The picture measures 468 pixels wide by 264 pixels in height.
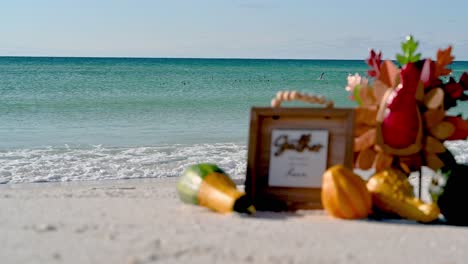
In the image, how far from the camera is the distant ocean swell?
5.69 metres

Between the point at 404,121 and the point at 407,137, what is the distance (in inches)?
3.2

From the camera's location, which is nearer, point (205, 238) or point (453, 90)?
point (205, 238)

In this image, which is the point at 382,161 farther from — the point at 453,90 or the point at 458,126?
the point at 453,90

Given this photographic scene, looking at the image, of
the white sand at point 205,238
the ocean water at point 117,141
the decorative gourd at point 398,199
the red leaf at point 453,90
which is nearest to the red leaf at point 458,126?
the red leaf at point 453,90

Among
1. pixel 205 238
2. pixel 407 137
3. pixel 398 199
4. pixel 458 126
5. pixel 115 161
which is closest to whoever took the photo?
pixel 205 238

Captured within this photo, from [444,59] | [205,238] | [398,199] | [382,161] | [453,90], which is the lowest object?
[205,238]

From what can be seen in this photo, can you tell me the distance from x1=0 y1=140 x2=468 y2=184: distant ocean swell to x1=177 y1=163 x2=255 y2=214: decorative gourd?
232cm

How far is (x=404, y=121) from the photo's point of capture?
3.09 m

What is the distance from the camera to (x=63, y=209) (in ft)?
10.8

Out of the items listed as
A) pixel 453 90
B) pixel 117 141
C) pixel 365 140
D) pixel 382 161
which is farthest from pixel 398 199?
pixel 117 141

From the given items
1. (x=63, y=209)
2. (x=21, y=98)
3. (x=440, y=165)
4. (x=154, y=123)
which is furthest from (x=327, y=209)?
(x=21, y=98)

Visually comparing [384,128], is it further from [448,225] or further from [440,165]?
[448,225]

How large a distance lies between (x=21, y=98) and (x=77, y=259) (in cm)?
1616

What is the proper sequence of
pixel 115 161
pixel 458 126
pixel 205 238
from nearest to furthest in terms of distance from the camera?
pixel 205 238
pixel 458 126
pixel 115 161
